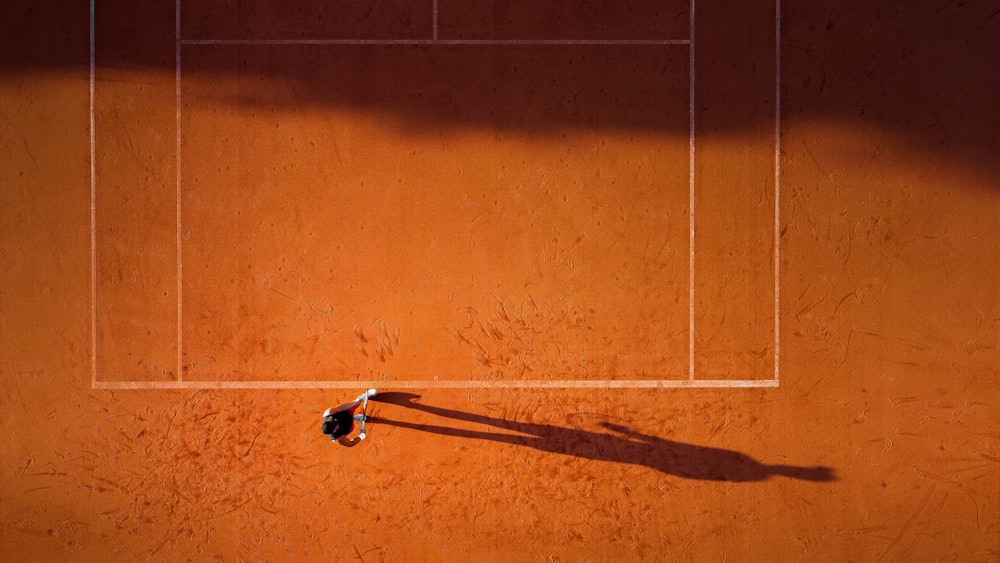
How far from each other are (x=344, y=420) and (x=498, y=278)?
137cm

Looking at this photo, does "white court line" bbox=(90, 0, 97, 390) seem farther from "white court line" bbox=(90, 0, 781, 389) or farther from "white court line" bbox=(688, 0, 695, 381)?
"white court line" bbox=(688, 0, 695, 381)

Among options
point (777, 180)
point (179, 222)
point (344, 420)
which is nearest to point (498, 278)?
point (344, 420)

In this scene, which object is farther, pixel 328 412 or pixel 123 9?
pixel 123 9

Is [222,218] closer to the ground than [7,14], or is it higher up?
closer to the ground

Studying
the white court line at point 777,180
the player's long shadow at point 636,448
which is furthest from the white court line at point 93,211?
the white court line at point 777,180

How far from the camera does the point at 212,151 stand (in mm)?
3795

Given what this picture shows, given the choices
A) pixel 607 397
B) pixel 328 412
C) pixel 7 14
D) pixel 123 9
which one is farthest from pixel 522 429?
pixel 7 14

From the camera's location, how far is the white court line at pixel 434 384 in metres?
3.84

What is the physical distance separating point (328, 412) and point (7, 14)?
3523 millimetres

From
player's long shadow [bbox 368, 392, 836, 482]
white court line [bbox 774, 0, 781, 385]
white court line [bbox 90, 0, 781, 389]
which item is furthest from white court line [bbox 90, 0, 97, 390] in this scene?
white court line [bbox 774, 0, 781, 385]

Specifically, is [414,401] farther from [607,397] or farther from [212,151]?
[212,151]

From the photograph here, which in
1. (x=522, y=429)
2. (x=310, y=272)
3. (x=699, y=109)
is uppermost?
(x=699, y=109)

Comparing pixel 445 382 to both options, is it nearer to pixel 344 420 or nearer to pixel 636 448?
pixel 344 420

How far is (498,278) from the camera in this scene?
3824 millimetres
